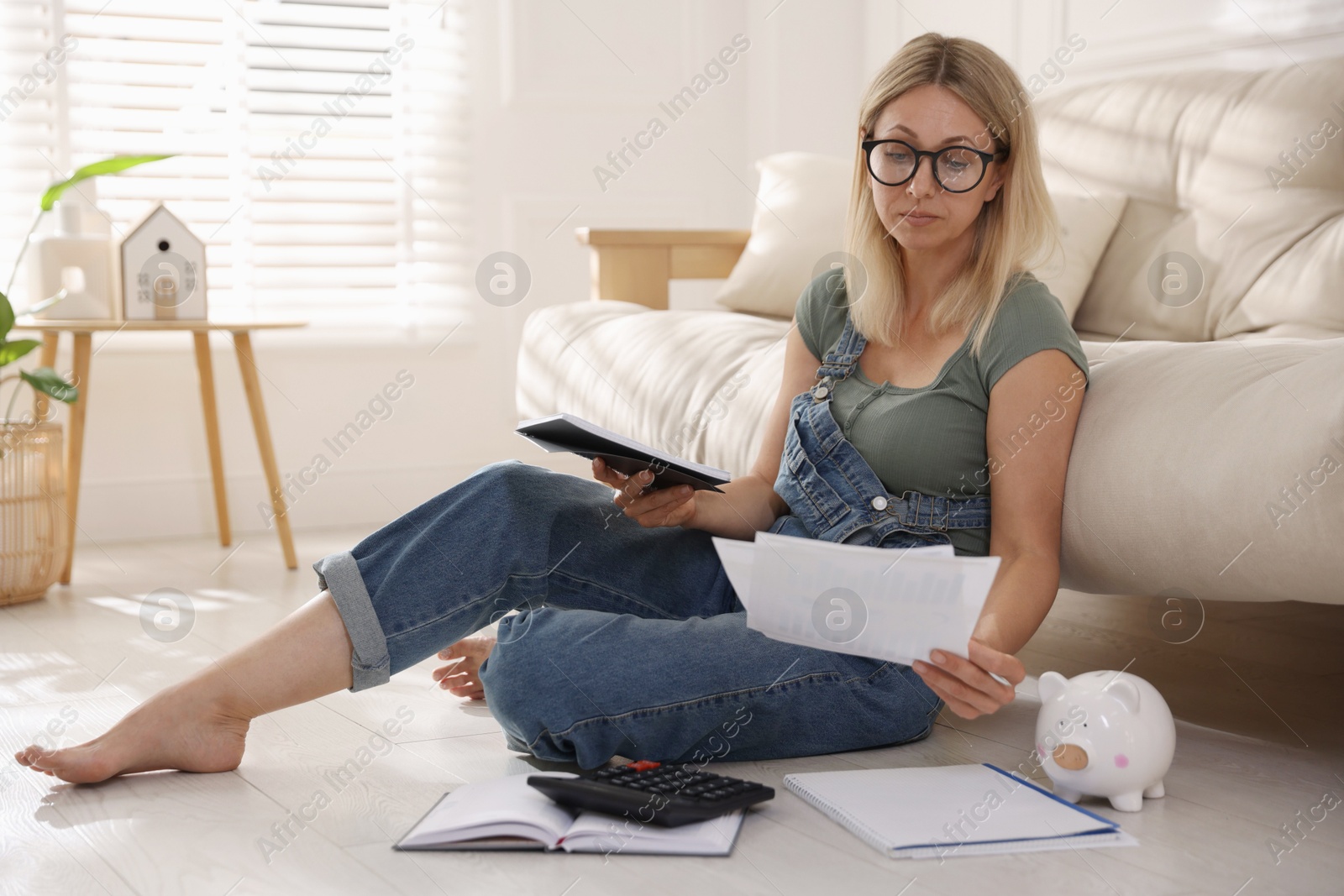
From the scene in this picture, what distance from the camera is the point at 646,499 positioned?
133 centimetres

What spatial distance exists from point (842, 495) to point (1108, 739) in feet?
1.19

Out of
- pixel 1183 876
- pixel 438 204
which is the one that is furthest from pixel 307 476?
pixel 1183 876

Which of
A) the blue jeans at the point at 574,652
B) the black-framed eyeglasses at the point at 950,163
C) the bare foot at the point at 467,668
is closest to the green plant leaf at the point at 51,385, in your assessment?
the bare foot at the point at 467,668

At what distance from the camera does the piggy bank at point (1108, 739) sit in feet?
3.72

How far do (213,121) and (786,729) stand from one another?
2199 millimetres

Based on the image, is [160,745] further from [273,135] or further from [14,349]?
[273,135]

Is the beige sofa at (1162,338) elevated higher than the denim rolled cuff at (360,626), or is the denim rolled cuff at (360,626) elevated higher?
the beige sofa at (1162,338)

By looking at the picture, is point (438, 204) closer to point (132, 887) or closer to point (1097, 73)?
point (1097, 73)

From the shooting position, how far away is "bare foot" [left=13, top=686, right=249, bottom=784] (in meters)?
1.22

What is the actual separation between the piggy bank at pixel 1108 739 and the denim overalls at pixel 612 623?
184mm

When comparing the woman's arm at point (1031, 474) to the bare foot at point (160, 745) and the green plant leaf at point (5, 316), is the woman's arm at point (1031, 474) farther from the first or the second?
the green plant leaf at point (5, 316)

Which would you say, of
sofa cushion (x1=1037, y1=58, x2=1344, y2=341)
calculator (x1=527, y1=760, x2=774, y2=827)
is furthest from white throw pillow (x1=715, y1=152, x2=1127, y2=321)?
calculator (x1=527, y1=760, x2=774, y2=827)

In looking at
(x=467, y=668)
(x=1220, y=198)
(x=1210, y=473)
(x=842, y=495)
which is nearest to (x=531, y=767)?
(x=467, y=668)

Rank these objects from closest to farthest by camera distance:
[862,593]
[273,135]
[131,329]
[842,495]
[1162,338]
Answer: [862,593] → [842,495] → [1162,338] → [131,329] → [273,135]
